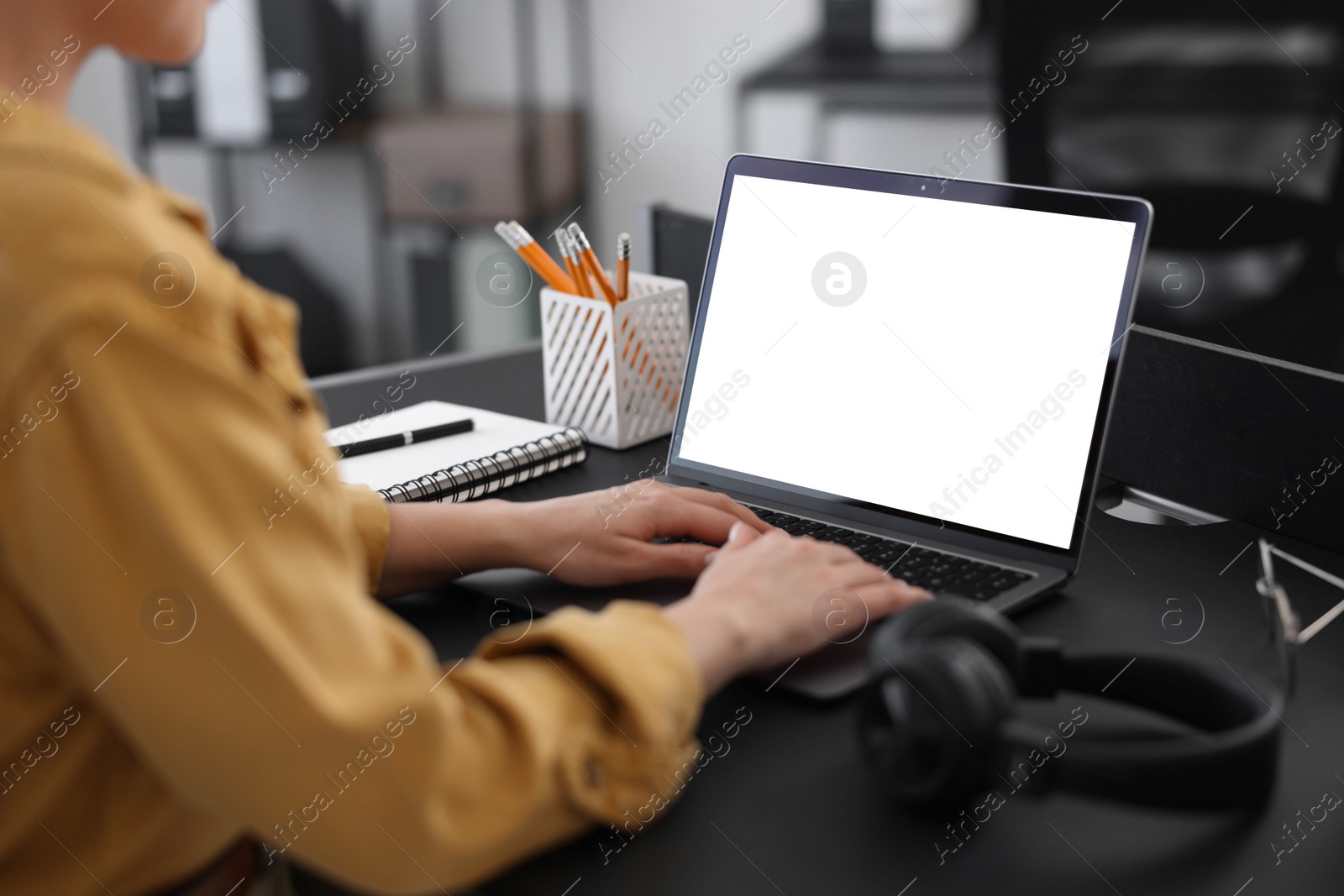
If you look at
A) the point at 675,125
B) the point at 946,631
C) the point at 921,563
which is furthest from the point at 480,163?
the point at 946,631

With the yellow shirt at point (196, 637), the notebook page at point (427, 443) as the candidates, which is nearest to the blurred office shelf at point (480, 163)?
the notebook page at point (427, 443)

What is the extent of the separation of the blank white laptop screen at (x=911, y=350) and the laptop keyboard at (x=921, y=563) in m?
0.04

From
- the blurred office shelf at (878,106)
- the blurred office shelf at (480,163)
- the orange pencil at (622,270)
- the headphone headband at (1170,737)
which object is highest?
the orange pencil at (622,270)

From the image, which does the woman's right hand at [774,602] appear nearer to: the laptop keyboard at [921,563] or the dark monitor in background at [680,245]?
the laptop keyboard at [921,563]

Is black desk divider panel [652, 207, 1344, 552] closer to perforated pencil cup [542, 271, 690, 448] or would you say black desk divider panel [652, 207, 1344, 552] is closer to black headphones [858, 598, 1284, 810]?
black headphones [858, 598, 1284, 810]

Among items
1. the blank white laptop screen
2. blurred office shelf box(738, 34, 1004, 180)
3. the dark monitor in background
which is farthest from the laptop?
blurred office shelf box(738, 34, 1004, 180)

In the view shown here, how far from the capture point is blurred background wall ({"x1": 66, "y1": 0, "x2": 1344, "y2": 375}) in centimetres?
208

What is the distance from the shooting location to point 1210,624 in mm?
811

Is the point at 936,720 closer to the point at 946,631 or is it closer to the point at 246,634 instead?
the point at 946,631

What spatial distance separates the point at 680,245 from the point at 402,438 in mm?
491

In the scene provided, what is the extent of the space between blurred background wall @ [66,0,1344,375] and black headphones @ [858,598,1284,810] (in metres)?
1.63

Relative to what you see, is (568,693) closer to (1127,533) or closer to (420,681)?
(420,681)

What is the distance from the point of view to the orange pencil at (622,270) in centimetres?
119

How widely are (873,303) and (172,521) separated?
644 millimetres
